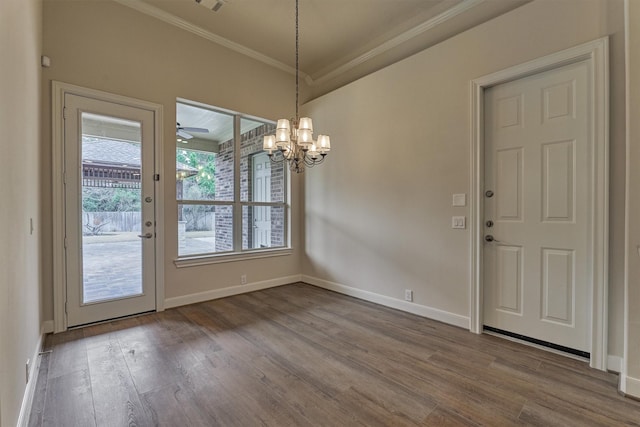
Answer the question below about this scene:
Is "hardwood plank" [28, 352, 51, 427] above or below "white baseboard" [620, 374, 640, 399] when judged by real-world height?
below

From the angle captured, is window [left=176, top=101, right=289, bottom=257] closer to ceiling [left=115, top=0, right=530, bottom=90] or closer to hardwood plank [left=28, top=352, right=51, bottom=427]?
ceiling [left=115, top=0, right=530, bottom=90]

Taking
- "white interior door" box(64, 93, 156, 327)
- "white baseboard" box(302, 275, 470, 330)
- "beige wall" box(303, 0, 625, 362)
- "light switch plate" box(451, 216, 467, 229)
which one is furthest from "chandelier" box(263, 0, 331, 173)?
"white baseboard" box(302, 275, 470, 330)

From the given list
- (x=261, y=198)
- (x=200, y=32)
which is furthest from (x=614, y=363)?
(x=200, y=32)

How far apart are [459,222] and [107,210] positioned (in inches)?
149

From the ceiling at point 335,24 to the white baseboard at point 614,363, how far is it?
3134 millimetres

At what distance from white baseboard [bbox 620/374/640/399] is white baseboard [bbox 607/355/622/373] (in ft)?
0.93

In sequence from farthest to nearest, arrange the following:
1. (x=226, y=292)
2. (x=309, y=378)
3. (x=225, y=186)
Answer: (x=225, y=186)
(x=226, y=292)
(x=309, y=378)

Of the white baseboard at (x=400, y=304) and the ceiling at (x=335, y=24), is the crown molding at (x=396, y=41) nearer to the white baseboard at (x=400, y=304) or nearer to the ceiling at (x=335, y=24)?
the ceiling at (x=335, y=24)

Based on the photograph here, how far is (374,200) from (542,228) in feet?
5.84

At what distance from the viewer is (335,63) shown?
4.48 metres

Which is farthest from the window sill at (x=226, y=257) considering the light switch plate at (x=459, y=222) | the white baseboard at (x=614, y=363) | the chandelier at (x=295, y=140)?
the white baseboard at (x=614, y=363)

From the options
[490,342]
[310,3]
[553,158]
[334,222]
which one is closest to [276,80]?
[310,3]

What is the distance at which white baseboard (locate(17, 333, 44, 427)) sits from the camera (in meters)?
1.58

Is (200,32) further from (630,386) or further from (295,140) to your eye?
(630,386)
